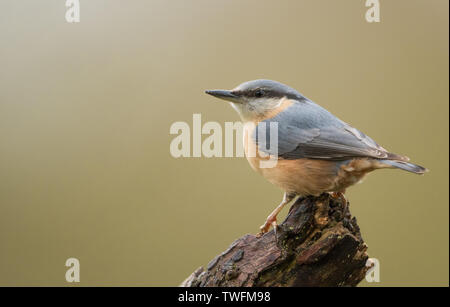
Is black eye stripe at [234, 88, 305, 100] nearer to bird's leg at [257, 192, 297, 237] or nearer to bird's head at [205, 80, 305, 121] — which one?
bird's head at [205, 80, 305, 121]

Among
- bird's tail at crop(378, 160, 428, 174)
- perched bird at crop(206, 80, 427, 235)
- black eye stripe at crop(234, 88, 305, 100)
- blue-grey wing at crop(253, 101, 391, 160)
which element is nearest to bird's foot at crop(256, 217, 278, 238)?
perched bird at crop(206, 80, 427, 235)

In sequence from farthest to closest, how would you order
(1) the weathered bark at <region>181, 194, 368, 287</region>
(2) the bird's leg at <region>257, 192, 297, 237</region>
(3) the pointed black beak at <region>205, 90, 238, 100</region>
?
(3) the pointed black beak at <region>205, 90, 238, 100</region> < (2) the bird's leg at <region>257, 192, 297, 237</region> < (1) the weathered bark at <region>181, 194, 368, 287</region>

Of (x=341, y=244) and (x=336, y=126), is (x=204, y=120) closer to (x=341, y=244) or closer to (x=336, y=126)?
(x=336, y=126)

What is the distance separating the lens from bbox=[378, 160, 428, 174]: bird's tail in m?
2.72

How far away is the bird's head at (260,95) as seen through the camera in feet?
11.7

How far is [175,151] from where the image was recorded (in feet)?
13.8

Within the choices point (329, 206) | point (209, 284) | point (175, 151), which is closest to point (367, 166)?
point (329, 206)

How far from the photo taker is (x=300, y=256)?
8.93 ft

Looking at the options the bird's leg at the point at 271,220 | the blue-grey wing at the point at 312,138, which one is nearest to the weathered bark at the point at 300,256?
the bird's leg at the point at 271,220

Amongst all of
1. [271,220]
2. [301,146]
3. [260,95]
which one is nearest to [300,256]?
[271,220]

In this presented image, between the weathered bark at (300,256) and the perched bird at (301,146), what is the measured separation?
0.64 ft

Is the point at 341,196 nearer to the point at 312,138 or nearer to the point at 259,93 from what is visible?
the point at 312,138

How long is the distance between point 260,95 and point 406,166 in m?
1.33

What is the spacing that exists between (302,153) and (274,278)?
0.99 meters
